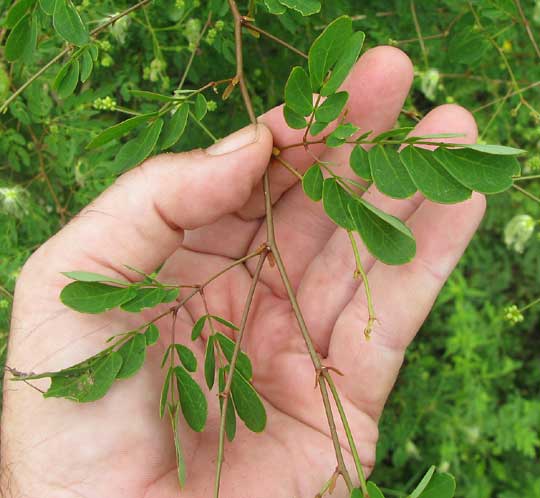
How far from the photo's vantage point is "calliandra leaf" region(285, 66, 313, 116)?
1.35 metres

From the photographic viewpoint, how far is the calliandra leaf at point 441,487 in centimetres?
121

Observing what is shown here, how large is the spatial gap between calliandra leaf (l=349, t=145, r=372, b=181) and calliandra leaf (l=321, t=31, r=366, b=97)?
0.53 feet

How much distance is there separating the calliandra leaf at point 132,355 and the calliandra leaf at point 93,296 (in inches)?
4.1

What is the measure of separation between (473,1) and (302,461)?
4.81 feet

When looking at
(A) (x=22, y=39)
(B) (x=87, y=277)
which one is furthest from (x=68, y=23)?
(B) (x=87, y=277)

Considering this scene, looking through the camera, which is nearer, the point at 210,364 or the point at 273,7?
the point at 273,7

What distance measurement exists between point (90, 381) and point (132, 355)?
0.11m

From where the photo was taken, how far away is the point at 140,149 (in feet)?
5.31

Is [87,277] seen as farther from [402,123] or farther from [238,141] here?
[402,123]

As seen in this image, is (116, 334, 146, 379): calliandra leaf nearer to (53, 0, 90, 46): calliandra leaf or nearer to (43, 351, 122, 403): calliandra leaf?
(43, 351, 122, 403): calliandra leaf

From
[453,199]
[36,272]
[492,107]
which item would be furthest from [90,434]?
[492,107]

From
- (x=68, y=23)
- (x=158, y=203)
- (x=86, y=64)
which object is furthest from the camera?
(x=158, y=203)

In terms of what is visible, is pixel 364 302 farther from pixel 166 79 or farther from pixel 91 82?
pixel 91 82

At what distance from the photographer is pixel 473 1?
6.42ft
